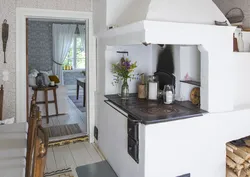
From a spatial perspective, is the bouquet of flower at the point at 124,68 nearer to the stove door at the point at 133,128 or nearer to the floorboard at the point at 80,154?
the stove door at the point at 133,128

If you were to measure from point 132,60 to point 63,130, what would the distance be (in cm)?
193

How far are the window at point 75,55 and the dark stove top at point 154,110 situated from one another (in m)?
5.51

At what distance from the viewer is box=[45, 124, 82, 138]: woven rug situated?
4.10 metres

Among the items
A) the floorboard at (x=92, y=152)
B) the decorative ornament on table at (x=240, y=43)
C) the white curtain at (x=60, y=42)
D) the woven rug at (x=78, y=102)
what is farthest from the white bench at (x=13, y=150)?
the white curtain at (x=60, y=42)

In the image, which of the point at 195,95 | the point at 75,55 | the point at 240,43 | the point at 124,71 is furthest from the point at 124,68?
the point at 75,55

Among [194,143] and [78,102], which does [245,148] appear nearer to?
[194,143]

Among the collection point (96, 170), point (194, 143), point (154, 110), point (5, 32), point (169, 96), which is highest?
point (5, 32)

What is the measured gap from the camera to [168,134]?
216cm

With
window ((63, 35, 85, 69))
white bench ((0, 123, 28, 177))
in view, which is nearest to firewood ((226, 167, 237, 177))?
white bench ((0, 123, 28, 177))

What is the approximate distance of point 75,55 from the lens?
826 cm

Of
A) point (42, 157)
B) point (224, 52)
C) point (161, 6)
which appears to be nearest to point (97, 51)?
point (161, 6)

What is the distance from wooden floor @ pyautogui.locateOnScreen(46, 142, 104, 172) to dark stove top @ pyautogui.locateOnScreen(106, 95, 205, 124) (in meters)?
0.93

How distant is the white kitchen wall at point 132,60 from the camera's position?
3297 millimetres

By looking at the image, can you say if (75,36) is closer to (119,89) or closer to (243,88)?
(119,89)
